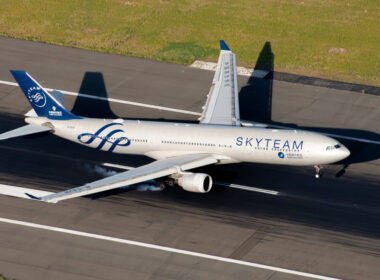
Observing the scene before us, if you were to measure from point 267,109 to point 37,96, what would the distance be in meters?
24.9

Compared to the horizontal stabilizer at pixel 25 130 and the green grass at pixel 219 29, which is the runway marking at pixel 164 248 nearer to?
the horizontal stabilizer at pixel 25 130

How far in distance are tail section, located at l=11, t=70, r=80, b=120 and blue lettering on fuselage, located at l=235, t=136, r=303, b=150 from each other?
16195mm

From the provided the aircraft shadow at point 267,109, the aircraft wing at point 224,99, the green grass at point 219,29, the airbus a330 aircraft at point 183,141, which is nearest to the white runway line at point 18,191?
the airbus a330 aircraft at point 183,141

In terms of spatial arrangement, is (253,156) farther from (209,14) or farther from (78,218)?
(209,14)

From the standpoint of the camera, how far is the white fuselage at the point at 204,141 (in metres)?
54.5

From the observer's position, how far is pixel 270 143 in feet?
179

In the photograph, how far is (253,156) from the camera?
182 feet

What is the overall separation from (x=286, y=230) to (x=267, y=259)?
4.14 metres

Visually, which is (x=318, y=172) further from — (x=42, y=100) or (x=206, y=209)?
(x=42, y=100)

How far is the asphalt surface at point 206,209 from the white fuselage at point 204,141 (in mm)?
2746

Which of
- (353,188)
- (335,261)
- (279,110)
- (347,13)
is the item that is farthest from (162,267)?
(347,13)

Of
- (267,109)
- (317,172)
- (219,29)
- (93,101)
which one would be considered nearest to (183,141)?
(317,172)

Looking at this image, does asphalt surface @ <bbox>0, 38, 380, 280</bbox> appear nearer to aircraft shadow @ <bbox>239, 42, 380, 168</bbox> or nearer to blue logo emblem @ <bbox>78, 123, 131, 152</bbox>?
aircraft shadow @ <bbox>239, 42, 380, 168</bbox>

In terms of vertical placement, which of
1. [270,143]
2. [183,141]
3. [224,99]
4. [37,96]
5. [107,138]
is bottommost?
[107,138]
